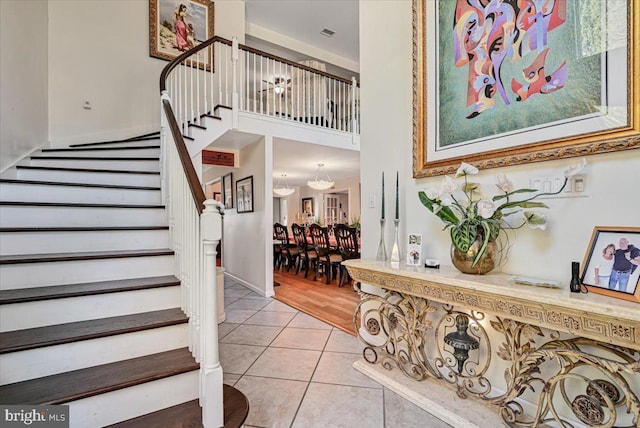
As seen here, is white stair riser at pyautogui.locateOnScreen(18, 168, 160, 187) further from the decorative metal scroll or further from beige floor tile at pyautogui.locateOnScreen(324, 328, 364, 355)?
the decorative metal scroll

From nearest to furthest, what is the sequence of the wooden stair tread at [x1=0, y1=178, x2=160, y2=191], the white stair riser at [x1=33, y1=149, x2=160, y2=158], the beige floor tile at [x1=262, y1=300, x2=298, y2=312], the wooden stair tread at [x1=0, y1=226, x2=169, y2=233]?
the wooden stair tread at [x1=0, y1=226, x2=169, y2=233] → the wooden stair tread at [x1=0, y1=178, x2=160, y2=191] → the white stair riser at [x1=33, y1=149, x2=160, y2=158] → the beige floor tile at [x1=262, y1=300, x2=298, y2=312]

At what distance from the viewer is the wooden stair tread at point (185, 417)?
1.37 m

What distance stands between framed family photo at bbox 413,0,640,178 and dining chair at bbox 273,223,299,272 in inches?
174

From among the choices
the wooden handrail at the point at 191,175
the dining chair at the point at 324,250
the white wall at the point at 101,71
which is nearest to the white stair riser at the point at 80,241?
the wooden handrail at the point at 191,175

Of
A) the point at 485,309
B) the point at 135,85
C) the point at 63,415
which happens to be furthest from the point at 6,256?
the point at 135,85

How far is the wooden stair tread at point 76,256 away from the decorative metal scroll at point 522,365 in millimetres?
1563

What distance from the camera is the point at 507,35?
1575 mm

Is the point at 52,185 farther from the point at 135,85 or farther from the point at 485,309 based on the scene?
the point at 485,309

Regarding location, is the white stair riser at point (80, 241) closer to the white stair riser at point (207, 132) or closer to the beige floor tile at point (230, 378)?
the beige floor tile at point (230, 378)

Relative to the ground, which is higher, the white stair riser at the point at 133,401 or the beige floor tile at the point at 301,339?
the white stair riser at the point at 133,401

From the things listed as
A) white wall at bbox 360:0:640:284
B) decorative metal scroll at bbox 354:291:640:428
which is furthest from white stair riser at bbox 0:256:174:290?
white wall at bbox 360:0:640:284

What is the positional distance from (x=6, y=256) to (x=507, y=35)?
3.17 m

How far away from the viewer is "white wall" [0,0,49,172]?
8.76 feet

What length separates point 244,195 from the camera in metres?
4.93
